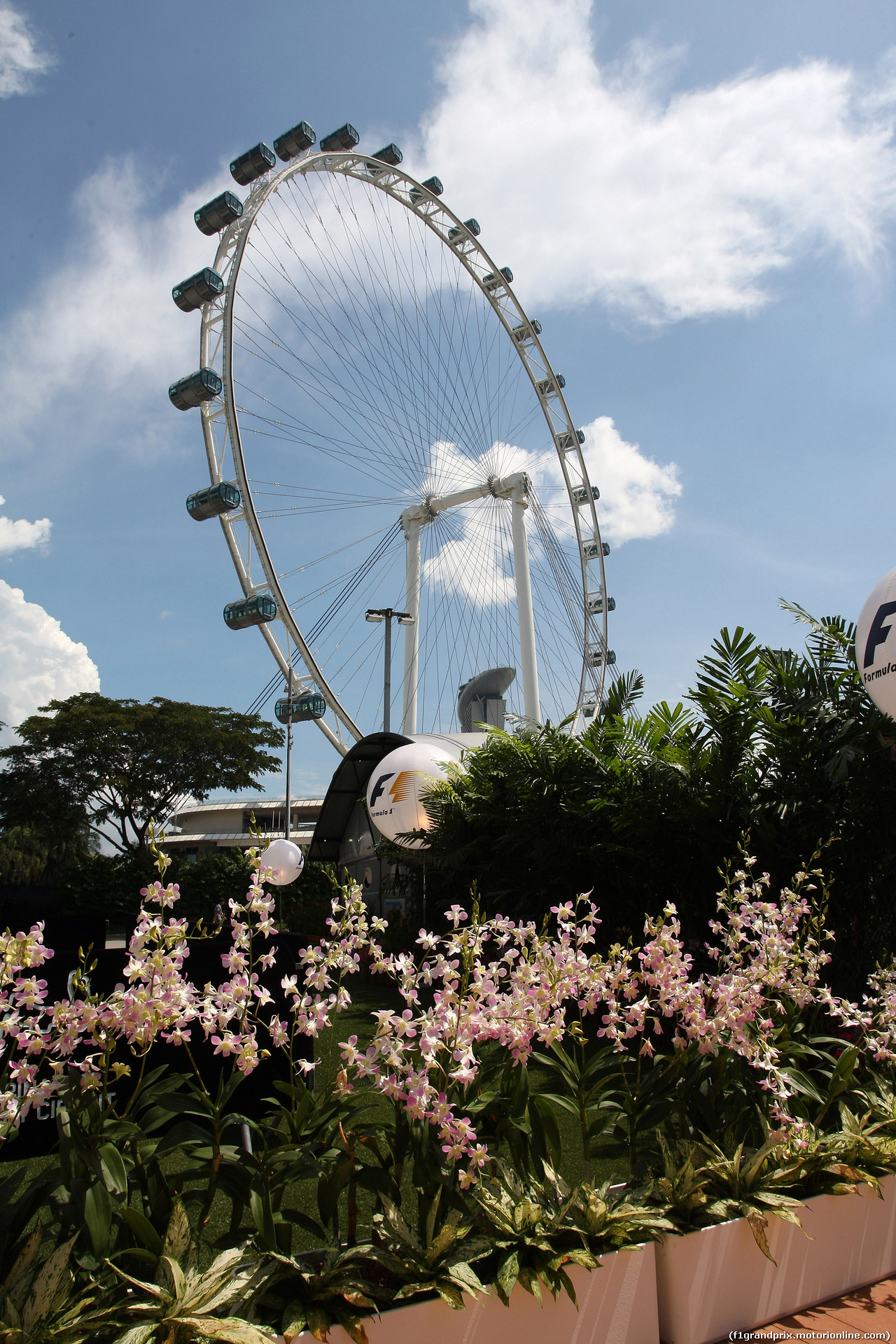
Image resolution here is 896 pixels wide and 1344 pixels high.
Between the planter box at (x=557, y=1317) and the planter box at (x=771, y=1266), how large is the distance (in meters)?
0.10

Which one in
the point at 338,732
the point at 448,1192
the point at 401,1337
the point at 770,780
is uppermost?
the point at 338,732

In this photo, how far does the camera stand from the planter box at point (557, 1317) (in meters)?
2.56

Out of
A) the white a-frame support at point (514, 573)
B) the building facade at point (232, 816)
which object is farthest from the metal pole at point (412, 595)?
the building facade at point (232, 816)

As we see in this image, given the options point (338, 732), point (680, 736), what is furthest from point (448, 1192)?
point (338, 732)

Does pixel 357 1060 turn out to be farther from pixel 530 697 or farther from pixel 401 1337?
pixel 530 697

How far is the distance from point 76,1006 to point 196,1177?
72 centimetres

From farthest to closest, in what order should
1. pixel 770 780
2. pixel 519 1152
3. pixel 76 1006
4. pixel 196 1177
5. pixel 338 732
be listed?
pixel 338 732, pixel 770 780, pixel 519 1152, pixel 196 1177, pixel 76 1006

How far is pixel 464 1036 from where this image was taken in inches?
101

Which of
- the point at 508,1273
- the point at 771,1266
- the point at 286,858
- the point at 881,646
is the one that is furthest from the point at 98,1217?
the point at 286,858

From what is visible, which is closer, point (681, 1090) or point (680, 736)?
point (681, 1090)

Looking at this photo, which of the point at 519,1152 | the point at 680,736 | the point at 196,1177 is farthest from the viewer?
the point at 680,736

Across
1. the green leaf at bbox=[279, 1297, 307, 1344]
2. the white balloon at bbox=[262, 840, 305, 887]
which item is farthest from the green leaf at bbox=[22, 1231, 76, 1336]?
the white balloon at bbox=[262, 840, 305, 887]

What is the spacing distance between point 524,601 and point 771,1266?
25282 millimetres

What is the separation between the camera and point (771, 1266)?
329 centimetres
